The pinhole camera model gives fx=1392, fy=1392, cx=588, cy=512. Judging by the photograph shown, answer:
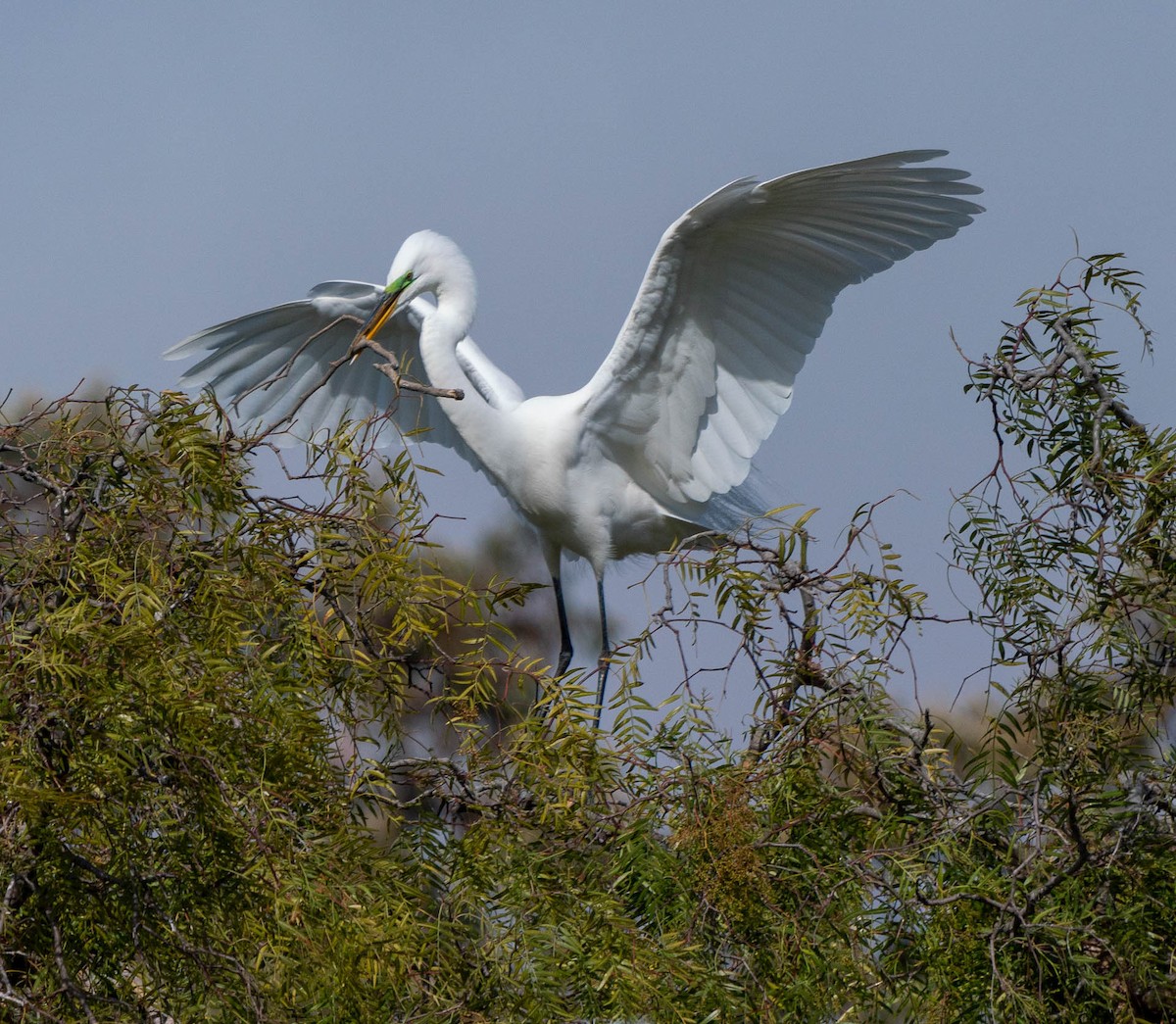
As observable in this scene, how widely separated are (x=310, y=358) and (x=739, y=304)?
1420mm

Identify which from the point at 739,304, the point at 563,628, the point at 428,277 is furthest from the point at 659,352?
the point at 563,628

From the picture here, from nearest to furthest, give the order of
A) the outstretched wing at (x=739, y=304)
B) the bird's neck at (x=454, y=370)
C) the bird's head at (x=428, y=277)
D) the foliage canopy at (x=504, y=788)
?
1. the foliage canopy at (x=504, y=788)
2. the outstretched wing at (x=739, y=304)
3. the bird's neck at (x=454, y=370)
4. the bird's head at (x=428, y=277)

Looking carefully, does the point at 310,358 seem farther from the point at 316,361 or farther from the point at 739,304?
the point at 739,304

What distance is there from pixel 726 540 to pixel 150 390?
2.26 feet

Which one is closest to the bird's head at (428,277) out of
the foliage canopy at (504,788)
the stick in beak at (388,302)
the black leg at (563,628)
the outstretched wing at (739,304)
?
the stick in beak at (388,302)

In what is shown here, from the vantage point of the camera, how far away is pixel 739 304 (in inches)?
131

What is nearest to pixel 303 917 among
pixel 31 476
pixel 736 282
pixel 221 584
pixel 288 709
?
pixel 288 709

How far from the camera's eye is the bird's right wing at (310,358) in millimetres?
3844

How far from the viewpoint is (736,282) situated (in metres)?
3.28

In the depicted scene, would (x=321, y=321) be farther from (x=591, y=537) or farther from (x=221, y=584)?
(x=221, y=584)

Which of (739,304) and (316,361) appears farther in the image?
(316,361)

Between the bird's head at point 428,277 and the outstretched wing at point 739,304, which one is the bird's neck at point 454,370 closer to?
the bird's head at point 428,277

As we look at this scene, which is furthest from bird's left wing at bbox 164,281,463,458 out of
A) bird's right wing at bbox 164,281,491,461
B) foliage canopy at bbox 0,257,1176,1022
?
foliage canopy at bbox 0,257,1176,1022

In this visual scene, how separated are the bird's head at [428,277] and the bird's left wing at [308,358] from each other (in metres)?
0.09
